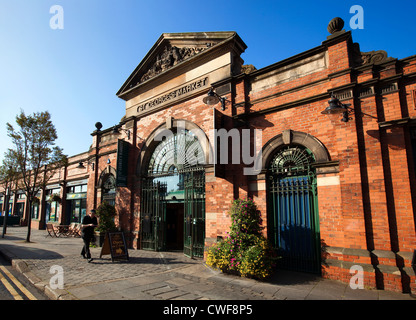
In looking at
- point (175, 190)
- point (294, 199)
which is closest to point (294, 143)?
point (294, 199)

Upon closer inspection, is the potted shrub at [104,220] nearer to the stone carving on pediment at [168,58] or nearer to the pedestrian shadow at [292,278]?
the stone carving on pediment at [168,58]

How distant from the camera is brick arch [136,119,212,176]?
30.5 feet

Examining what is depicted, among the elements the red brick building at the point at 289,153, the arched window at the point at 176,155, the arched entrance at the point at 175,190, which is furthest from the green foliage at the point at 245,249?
the arched window at the point at 176,155

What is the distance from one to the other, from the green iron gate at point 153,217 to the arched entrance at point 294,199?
5157 millimetres

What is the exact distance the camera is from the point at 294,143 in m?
7.30

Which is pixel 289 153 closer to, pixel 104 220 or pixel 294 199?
pixel 294 199

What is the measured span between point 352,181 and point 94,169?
43.3ft

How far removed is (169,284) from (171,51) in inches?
392

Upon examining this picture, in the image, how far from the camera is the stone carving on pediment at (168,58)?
419 inches

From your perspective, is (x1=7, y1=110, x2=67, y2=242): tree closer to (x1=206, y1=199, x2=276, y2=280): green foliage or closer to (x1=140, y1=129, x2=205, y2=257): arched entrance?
(x1=140, y1=129, x2=205, y2=257): arched entrance

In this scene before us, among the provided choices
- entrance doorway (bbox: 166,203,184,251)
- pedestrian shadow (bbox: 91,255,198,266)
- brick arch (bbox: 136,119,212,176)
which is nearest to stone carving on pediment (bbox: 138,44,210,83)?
brick arch (bbox: 136,119,212,176)

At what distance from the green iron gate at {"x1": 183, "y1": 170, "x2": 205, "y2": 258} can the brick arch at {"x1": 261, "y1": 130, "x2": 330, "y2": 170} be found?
8.91 ft

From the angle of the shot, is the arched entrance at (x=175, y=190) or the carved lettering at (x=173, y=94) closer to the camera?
the arched entrance at (x=175, y=190)

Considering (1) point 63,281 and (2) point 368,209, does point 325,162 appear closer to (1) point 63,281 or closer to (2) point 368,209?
(2) point 368,209
